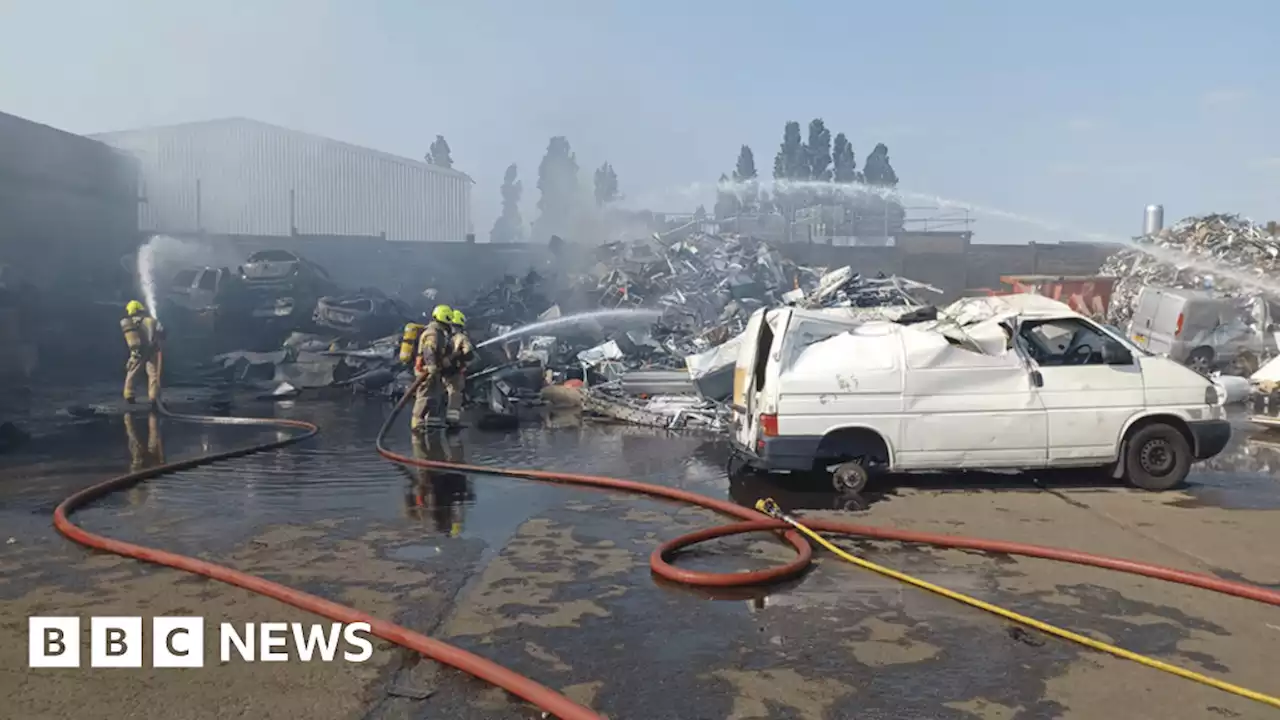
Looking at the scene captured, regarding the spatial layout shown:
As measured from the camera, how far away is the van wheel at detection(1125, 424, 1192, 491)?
27.0 feet

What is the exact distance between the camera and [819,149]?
233ft

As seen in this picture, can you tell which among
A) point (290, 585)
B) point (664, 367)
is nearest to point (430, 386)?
point (664, 367)

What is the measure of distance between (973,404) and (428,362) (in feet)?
23.6

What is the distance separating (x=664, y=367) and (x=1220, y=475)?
27.8ft

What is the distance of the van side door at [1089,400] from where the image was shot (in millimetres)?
8062

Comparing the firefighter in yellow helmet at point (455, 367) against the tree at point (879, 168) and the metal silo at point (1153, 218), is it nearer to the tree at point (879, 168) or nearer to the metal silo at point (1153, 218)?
the metal silo at point (1153, 218)

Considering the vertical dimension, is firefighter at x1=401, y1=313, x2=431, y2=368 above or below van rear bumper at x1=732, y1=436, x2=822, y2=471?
above

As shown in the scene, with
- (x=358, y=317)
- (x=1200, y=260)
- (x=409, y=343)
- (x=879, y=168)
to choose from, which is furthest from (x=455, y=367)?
(x=879, y=168)

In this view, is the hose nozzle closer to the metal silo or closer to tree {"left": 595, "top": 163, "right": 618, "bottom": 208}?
the metal silo

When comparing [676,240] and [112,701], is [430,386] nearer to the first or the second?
[112,701]

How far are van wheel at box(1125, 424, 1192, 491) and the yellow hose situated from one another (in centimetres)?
343

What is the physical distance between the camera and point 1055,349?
885cm

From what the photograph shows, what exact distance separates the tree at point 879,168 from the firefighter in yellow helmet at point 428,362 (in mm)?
60715

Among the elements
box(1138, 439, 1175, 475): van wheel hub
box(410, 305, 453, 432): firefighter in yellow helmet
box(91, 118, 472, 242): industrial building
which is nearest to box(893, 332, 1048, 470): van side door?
box(1138, 439, 1175, 475): van wheel hub
